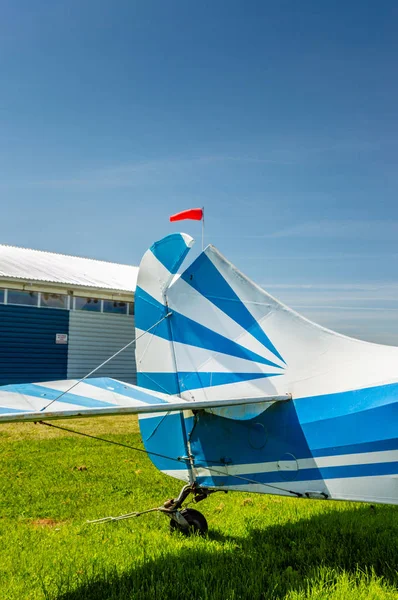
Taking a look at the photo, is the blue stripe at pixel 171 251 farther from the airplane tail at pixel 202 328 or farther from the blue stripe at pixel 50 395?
the blue stripe at pixel 50 395

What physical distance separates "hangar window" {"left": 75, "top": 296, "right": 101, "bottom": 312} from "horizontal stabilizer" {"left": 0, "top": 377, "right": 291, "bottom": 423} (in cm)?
1552

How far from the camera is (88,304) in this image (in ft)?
65.6

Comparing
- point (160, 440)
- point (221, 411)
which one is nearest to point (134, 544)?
point (160, 440)

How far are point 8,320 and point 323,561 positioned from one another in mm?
15247

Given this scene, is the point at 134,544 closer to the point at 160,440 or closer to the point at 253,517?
the point at 160,440

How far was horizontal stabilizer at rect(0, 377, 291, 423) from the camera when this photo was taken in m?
3.52

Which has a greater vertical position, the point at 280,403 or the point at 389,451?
the point at 280,403

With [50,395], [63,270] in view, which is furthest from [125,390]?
[63,270]

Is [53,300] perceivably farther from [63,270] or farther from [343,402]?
[343,402]

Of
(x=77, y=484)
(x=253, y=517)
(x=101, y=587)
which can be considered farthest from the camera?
(x=77, y=484)

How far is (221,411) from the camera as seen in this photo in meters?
4.76

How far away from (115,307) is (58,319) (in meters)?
2.32

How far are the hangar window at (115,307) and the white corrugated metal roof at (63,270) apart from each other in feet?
2.06

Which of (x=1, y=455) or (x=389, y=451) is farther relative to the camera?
(x=1, y=455)
